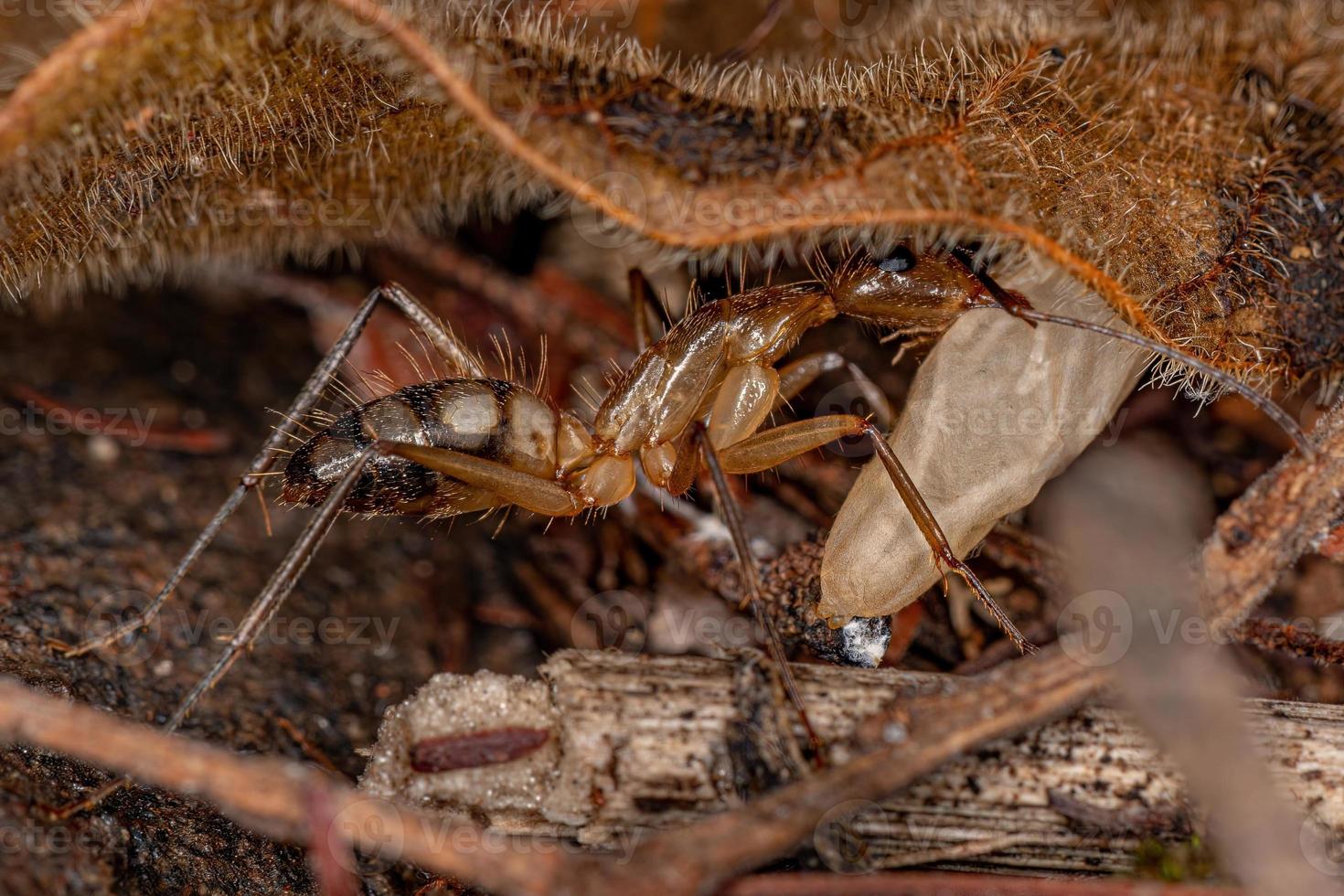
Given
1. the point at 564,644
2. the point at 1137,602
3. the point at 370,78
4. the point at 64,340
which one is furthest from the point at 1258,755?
the point at 64,340

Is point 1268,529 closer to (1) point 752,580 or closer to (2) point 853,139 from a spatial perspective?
(1) point 752,580

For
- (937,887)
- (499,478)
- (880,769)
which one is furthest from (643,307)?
(937,887)

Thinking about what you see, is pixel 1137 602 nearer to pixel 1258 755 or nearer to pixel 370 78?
pixel 1258 755

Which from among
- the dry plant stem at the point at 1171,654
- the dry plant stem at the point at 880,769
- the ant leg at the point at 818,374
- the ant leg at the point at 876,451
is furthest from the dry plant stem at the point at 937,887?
the ant leg at the point at 818,374

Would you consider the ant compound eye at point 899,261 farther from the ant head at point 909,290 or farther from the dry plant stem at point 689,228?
the dry plant stem at point 689,228

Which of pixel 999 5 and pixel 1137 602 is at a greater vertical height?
pixel 999 5

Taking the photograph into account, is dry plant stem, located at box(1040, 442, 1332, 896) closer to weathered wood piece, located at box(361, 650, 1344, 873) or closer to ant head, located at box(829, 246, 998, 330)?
weathered wood piece, located at box(361, 650, 1344, 873)
